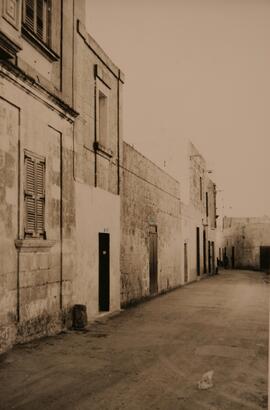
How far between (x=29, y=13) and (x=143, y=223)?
29.1 feet

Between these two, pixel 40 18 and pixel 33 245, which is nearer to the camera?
pixel 33 245

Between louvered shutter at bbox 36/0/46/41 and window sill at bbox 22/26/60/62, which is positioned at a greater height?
louvered shutter at bbox 36/0/46/41

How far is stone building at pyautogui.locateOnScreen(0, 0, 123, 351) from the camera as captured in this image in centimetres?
725

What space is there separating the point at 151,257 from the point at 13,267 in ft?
32.1

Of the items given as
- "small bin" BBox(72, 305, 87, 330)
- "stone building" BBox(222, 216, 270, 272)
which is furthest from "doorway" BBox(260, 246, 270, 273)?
"small bin" BBox(72, 305, 87, 330)

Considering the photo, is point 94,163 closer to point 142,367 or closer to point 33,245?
point 33,245

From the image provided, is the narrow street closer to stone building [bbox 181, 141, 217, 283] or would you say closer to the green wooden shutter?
the green wooden shutter

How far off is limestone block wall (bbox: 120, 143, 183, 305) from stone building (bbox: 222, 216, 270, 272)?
81.0 ft

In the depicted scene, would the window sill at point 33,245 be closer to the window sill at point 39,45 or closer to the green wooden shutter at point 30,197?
the green wooden shutter at point 30,197

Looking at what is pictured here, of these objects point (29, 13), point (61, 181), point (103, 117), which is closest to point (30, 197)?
point (61, 181)

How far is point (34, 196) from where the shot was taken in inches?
319

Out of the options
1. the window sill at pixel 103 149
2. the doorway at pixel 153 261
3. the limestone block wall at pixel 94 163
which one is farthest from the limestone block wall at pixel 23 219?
the doorway at pixel 153 261

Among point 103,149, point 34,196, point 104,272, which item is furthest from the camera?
point 104,272

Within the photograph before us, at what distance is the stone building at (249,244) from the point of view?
44.6m
